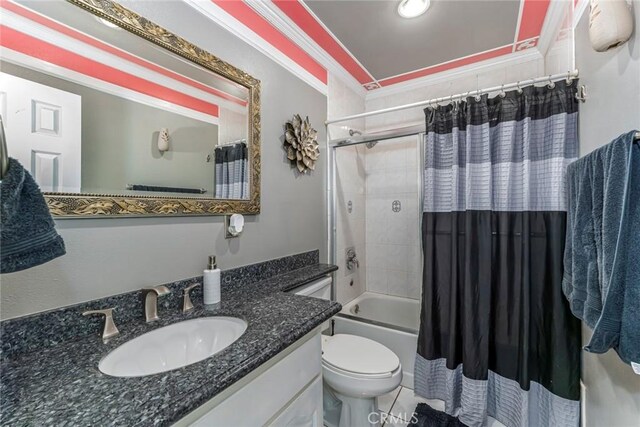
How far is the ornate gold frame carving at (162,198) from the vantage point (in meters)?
0.81

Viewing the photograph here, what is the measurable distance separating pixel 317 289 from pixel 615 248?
1.35 meters

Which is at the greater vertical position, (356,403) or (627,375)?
(627,375)

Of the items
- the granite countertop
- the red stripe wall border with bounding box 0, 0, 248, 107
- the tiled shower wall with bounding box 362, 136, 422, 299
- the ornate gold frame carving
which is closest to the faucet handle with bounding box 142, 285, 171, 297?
the granite countertop

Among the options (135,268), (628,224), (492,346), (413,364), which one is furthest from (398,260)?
(135,268)

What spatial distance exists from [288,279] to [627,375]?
1351 millimetres

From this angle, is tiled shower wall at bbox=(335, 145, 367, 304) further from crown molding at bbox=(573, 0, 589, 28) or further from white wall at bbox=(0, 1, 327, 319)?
crown molding at bbox=(573, 0, 589, 28)

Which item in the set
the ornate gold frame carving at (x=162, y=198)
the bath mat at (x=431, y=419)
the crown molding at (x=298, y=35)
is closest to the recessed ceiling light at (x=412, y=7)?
the crown molding at (x=298, y=35)

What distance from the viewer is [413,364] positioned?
70.3 inches

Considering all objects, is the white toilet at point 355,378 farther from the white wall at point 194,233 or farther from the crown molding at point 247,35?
the crown molding at point 247,35

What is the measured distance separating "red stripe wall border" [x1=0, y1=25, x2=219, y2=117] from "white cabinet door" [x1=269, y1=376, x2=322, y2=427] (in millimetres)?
1241

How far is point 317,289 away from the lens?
1.70m

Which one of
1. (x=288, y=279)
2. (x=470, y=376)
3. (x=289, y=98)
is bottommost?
(x=470, y=376)

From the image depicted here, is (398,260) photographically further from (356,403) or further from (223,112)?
(223,112)

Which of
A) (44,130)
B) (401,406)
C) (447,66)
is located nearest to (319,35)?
(447,66)
